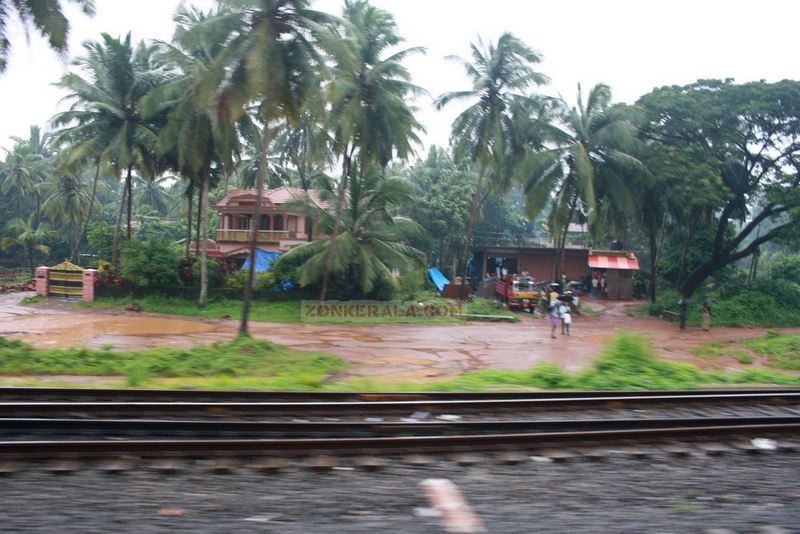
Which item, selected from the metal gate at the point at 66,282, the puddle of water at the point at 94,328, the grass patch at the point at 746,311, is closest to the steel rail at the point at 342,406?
the puddle of water at the point at 94,328

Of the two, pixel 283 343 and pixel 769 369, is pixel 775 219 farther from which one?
pixel 283 343

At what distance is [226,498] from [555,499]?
291 cm

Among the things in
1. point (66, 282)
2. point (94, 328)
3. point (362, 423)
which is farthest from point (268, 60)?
point (66, 282)

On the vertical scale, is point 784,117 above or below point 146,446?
above

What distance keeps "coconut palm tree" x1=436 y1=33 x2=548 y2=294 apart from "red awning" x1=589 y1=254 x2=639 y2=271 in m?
11.1

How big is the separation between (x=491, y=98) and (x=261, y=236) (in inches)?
577

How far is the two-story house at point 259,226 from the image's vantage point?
32.2 meters

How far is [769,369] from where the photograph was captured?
14602mm

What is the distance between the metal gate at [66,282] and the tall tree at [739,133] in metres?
25.8

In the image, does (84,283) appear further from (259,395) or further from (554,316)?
(259,395)

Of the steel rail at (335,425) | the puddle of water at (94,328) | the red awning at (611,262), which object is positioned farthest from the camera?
the red awning at (611,262)

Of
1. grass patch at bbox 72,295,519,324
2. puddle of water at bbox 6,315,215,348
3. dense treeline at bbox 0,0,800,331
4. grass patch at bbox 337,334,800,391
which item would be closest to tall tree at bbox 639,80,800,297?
dense treeline at bbox 0,0,800,331

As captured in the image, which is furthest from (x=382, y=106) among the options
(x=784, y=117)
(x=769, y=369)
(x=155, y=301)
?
(x=784, y=117)

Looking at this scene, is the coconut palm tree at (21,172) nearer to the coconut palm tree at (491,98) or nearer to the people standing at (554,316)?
the coconut palm tree at (491,98)
